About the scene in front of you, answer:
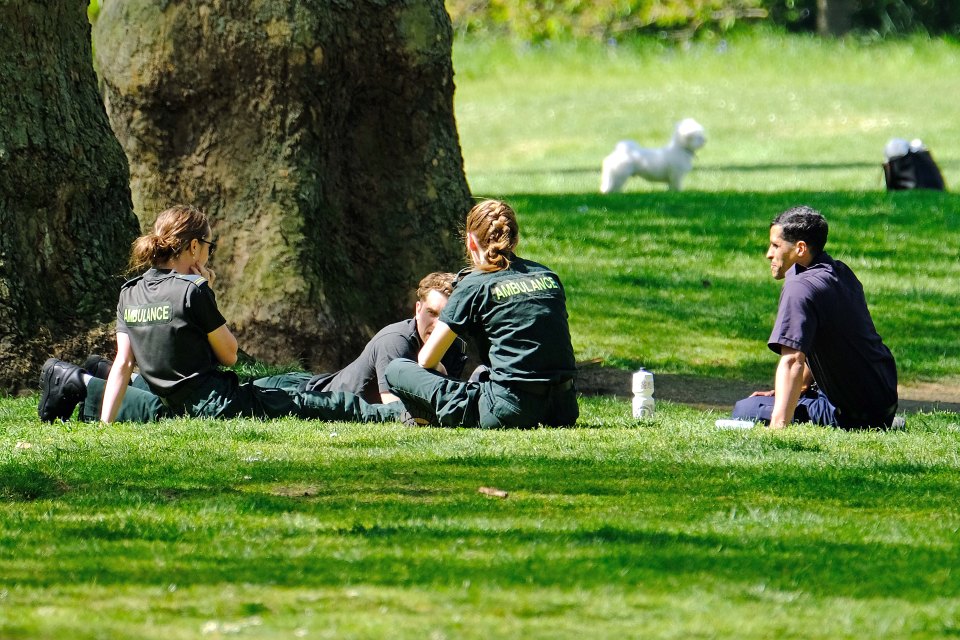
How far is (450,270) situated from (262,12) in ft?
6.87

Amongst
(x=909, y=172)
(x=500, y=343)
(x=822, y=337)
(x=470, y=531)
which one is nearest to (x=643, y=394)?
(x=822, y=337)

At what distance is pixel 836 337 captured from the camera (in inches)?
307

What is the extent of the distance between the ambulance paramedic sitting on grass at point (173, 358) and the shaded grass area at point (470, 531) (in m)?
0.34

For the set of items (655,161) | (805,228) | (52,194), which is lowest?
(805,228)

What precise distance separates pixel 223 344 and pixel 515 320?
148 cm

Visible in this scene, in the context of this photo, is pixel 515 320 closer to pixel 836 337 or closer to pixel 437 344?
pixel 437 344

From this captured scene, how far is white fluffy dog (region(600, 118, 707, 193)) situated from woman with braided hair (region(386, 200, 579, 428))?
12766 millimetres

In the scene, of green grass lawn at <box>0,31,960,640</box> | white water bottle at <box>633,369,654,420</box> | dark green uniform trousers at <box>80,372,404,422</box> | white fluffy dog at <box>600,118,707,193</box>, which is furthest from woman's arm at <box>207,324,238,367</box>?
white fluffy dog at <box>600,118,707,193</box>

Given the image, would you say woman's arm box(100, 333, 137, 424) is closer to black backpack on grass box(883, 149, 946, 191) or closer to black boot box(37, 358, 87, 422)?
black boot box(37, 358, 87, 422)

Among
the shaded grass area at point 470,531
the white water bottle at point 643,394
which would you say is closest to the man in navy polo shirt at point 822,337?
the shaded grass area at point 470,531

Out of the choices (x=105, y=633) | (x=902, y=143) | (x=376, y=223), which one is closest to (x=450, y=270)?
A: (x=376, y=223)

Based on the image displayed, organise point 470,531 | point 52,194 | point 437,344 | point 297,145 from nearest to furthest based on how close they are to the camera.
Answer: point 470,531 < point 437,344 < point 52,194 < point 297,145

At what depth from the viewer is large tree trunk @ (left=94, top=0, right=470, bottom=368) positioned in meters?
9.72

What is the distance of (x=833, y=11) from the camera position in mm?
42750
